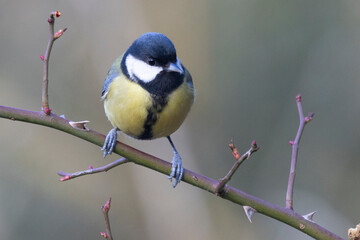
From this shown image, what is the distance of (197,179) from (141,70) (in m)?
0.81

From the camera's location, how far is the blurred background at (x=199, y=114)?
5.19m

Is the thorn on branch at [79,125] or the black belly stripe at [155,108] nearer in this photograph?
the thorn on branch at [79,125]

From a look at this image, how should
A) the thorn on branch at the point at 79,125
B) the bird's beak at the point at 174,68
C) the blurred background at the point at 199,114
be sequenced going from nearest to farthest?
1. the thorn on branch at the point at 79,125
2. the bird's beak at the point at 174,68
3. the blurred background at the point at 199,114

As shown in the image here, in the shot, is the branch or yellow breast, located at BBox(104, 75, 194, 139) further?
yellow breast, located at BBox(104, 75, 194, 139)

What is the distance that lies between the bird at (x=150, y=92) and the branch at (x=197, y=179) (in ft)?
1.22

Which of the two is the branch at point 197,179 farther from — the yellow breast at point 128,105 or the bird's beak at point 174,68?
the bird's beak at point 174,68

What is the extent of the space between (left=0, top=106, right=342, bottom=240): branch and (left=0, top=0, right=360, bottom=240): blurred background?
284cm

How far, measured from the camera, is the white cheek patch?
2.60 metres

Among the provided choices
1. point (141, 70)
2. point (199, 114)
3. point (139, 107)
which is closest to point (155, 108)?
point (139, 107)

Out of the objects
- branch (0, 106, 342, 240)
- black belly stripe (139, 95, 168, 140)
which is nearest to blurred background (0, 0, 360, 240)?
black belly stripe (139, 95, 168, 140)

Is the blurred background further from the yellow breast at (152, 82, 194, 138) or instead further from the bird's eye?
the bird's eye

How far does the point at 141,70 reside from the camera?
264cm

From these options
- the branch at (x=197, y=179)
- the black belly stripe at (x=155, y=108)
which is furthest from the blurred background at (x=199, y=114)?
the branch at (x=197, y=179)

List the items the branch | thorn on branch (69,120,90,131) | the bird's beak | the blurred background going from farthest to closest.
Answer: the blurred background, the bird's beak, thorn on branch (69,120,90,131), the branch
